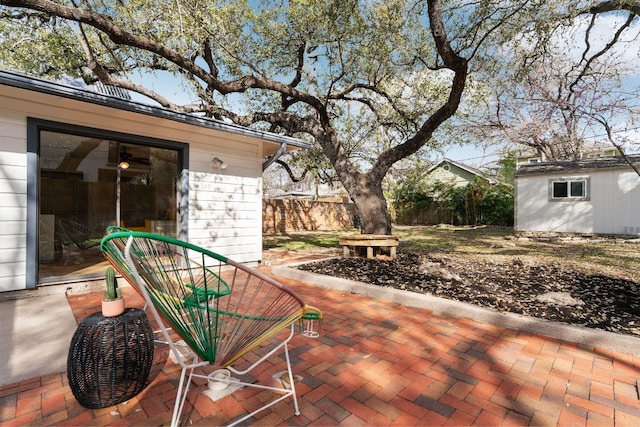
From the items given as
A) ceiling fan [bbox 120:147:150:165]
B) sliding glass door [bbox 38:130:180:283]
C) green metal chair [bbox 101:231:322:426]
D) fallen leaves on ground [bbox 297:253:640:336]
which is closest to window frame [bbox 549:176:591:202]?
fallen leaves on ground [bbox 297:253:640:336]

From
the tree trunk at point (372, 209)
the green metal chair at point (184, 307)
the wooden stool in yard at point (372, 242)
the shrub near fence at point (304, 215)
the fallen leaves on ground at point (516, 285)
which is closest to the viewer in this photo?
the green metal chair at point (184, 307)

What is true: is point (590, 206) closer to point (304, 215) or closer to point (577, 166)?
point (577, 166)

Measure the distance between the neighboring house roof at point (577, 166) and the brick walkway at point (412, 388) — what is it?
12.5m

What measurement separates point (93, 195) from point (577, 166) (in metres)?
15.9

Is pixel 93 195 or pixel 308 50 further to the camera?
pixel 308 50

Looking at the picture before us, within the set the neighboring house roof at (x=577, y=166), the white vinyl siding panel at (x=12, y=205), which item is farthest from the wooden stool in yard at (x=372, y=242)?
the neighboring house roof at (x=577, y=166)

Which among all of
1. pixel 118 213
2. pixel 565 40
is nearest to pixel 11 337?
pixel 118 213

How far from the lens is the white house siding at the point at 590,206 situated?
11.4 metres

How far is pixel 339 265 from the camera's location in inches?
215

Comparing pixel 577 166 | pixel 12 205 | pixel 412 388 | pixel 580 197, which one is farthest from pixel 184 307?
pixel 577 166

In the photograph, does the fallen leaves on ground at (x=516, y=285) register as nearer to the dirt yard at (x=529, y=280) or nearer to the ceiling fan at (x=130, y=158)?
the dirt yard at (x=529, y=280)

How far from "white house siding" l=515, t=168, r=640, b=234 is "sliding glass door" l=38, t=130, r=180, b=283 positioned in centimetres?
1361

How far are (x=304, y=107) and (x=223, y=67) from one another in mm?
2705

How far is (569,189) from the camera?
487 inches
